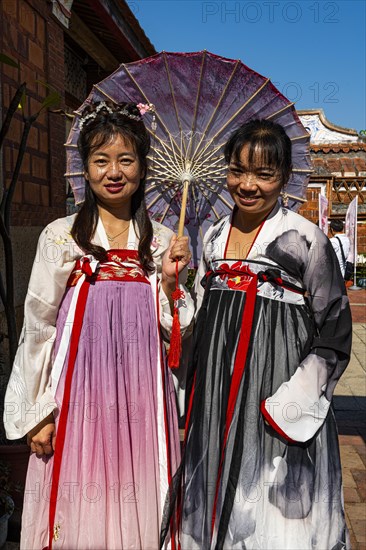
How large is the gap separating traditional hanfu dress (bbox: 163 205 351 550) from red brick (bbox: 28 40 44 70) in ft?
11.3

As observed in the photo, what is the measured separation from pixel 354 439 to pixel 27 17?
4272mm

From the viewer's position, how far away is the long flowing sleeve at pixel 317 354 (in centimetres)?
199

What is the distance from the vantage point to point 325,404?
81.0 inches

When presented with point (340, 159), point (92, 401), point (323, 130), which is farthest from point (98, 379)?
point (323, 130)

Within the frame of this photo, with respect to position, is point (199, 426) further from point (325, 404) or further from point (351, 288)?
point (351, 288)

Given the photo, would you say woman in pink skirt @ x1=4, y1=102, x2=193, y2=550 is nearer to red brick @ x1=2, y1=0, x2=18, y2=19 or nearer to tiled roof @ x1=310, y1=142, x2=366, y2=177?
red brick @ x1=2, y1=0, x2=18, y2=19

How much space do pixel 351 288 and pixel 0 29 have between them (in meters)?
11.6

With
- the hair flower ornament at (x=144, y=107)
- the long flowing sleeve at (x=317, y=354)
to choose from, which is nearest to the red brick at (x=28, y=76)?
the hair flower ornament at (x=144, y=107)

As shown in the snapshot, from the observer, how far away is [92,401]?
2.14m

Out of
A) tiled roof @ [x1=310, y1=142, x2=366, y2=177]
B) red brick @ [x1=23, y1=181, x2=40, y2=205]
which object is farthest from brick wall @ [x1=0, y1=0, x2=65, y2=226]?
tiled roof @ [x1=310, y1=142, x2=366, y2=177]

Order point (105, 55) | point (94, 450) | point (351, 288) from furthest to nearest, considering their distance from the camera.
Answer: point (351, 288)
point (105, 55)
point (94, 450)

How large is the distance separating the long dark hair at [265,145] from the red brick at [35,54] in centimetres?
320

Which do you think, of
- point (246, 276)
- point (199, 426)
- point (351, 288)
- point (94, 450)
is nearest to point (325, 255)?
point (246, 276)

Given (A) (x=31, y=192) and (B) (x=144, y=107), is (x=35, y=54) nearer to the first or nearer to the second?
(A) (x=31, y=192)
